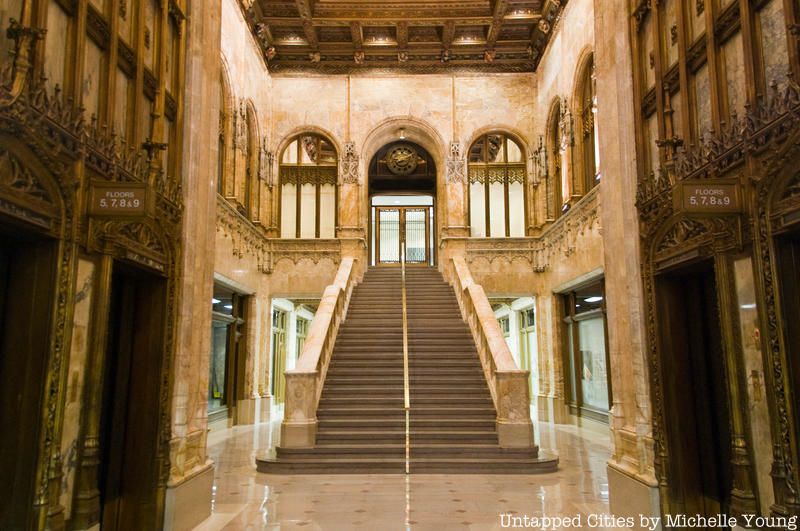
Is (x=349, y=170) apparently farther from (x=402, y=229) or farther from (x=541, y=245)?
(x=541, y=245)

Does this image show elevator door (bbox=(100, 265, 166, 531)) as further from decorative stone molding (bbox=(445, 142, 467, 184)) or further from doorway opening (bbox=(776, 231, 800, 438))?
decorative stone molding (bbox=(445, 142, 467, 184))

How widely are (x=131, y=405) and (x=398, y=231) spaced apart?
15.5m

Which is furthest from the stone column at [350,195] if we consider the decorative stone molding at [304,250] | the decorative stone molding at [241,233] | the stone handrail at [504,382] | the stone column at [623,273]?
the stone column at [623,273]

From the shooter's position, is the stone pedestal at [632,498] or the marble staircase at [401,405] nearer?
the stone pedestal at [632,498]

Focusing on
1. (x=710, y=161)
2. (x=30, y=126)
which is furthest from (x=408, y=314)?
(x=30, y=126)

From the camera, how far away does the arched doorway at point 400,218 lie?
20203 millimetres

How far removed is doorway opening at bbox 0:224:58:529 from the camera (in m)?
3.71

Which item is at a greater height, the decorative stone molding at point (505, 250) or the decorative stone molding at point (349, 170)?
the decorative stone molding at point (349, 170)

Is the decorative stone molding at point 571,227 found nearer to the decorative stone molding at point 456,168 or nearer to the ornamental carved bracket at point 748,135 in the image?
the decorative stone molding at point 456,168

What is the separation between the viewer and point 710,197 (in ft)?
13.9

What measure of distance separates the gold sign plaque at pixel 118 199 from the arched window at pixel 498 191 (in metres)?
13.9

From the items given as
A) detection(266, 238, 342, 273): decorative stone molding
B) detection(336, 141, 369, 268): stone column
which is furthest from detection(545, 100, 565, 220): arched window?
detection(266, 238, 342, 273): decorative stone molding

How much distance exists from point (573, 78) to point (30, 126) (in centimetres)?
1261

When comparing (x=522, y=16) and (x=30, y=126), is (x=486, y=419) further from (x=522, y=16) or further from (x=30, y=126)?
(x=522, y=16)
